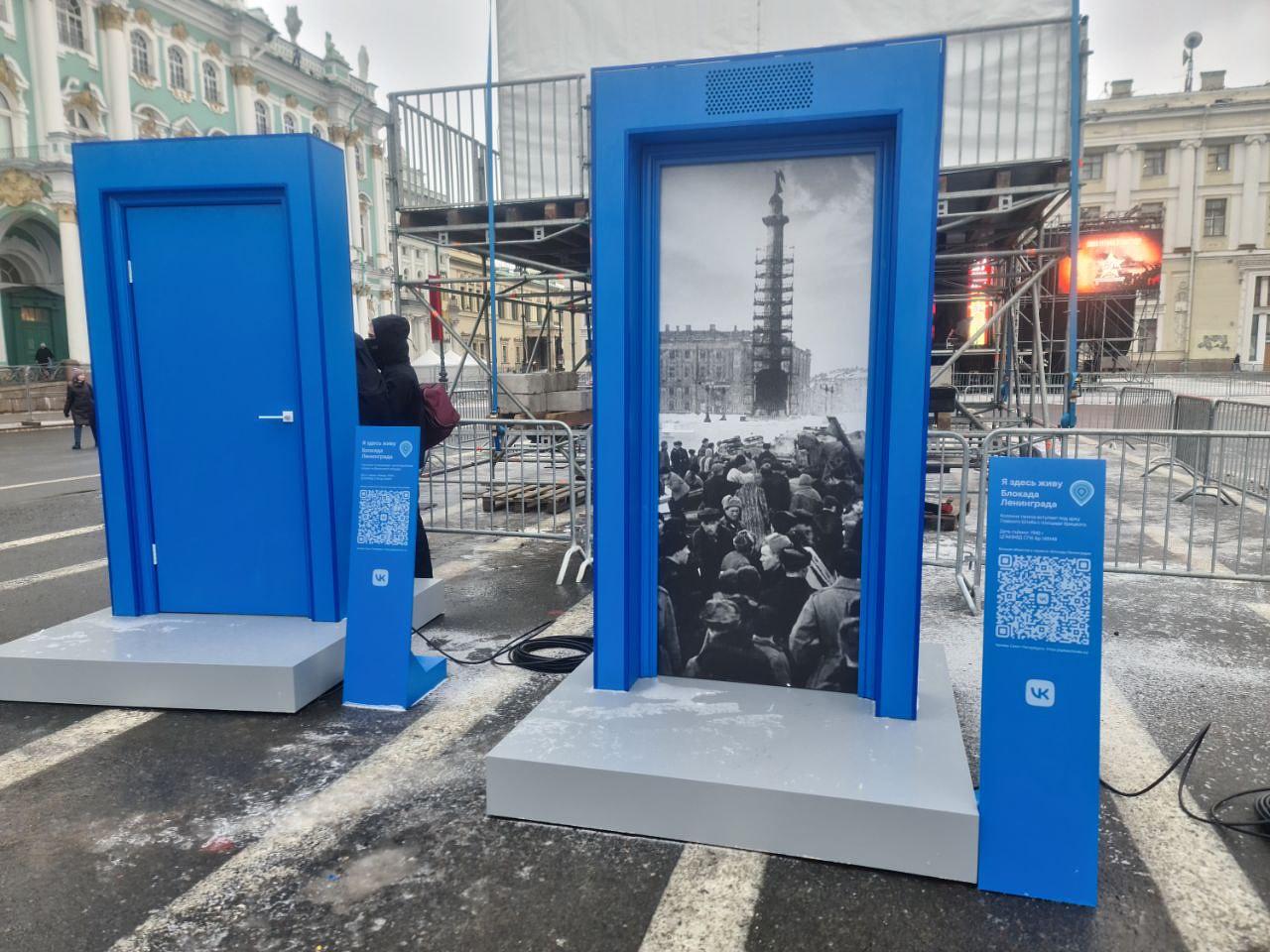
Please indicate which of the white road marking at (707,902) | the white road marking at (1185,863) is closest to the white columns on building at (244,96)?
the white road marking at (707,902)

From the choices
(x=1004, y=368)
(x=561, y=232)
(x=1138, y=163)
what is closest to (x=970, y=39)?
(x=561, y=232)

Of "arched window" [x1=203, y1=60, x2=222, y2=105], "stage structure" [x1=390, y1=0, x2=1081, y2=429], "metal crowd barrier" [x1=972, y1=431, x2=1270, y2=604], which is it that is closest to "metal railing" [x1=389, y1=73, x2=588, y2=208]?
"stage structure" [x1=390, y1=0, x2=1081, y2=429]

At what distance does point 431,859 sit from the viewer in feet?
9.91

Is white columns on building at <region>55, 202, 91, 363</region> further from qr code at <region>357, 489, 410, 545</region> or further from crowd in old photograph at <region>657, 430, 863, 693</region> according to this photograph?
crowd in old photograph at <region>657, 430, 863, 693</region>

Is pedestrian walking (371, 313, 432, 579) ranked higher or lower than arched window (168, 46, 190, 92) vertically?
lower

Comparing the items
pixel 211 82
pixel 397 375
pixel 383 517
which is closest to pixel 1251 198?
pixel 211 82

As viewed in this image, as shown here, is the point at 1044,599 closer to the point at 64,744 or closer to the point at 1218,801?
the point at 1218,801

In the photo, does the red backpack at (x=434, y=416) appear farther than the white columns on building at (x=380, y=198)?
No

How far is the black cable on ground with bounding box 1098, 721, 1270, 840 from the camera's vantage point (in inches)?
125

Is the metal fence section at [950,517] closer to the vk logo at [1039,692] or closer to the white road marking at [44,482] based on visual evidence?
the vk logo at [1039,692]

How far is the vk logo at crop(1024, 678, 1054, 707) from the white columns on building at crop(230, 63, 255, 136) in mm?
52565

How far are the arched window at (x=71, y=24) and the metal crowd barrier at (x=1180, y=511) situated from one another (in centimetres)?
4281

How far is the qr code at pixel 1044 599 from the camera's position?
8.73 ft

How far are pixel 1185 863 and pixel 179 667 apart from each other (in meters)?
4.38
